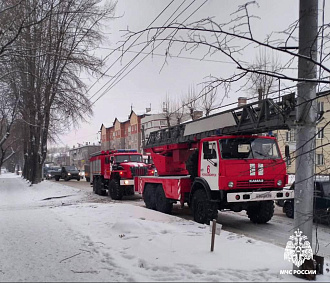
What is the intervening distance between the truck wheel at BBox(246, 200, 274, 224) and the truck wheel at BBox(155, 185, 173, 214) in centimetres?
283

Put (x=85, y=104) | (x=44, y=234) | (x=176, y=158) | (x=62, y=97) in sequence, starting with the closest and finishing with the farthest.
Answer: (x=44, y=234)
(x=176, y=158)
(x=62, y=97)
(x=85, y=104)

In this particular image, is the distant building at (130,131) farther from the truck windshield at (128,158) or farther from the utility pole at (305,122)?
the utility pole at (305,122)

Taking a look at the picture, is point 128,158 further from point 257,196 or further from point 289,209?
point 257,196

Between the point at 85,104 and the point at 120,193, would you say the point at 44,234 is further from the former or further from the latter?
the point at 85,104

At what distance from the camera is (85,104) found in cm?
1956

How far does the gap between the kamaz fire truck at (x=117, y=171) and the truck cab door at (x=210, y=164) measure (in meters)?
7.43

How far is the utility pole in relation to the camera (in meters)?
4.52

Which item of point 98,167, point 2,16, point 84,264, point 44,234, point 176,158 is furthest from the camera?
point 98,167

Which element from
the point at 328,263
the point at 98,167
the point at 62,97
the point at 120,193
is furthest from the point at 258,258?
the point at 98,167


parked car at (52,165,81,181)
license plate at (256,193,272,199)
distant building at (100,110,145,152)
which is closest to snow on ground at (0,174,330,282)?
license plate at (256,193,272,199)

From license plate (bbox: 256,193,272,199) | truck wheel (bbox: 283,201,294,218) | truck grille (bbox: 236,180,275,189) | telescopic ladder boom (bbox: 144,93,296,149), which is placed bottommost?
truck wheel (bbox: 283,201,294,218)

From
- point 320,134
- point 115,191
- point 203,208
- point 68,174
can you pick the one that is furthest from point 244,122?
point 68,174

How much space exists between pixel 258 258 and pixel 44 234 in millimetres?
4428
